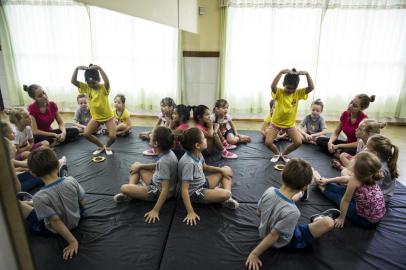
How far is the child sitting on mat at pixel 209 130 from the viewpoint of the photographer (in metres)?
2.79

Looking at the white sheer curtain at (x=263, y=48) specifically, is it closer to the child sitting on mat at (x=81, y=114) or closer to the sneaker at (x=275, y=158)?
the sneaker at (x=275, y=158)

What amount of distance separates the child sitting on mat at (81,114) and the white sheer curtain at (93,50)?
10 cm

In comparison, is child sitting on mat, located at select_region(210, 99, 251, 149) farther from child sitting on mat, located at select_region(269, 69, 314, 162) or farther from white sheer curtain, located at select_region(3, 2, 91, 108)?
white sheer curtain, located at select_region(3, 2, 91, 108)

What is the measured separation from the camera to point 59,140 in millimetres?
3070

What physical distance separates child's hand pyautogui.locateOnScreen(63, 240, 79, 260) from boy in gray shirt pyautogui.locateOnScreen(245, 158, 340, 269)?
1.00m

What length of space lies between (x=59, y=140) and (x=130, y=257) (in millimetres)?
2043

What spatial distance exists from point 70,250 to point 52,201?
1.00ft

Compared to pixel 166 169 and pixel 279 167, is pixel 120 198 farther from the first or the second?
pixel 279 167

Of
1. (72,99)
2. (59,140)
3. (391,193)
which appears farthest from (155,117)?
(391,193)

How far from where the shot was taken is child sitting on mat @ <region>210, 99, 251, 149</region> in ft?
10.4

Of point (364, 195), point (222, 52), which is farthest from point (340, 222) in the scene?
point (222, 52)

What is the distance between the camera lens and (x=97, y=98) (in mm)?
2869

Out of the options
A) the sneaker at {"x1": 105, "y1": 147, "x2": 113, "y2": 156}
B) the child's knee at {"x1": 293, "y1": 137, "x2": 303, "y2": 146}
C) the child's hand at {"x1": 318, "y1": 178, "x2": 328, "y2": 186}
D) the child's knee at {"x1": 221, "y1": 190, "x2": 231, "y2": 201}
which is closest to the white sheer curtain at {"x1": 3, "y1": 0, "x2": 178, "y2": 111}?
the sneaker at {"x1": 105, "y1": 147, "x2": 113, "y2": 156}

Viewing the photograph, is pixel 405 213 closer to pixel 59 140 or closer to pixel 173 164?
pixel 173 164
